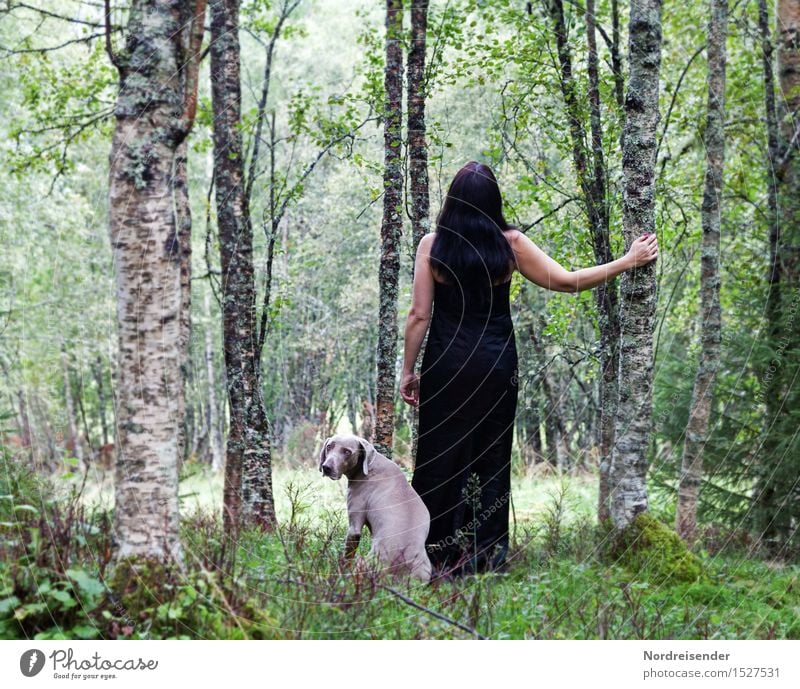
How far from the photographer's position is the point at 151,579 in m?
4.46

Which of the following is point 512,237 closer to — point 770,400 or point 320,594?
point 320,594

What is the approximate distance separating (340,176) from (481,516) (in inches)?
213

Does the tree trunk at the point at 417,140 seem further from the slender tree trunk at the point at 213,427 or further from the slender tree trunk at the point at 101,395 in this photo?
the slender tree trunk at the point at 213,427

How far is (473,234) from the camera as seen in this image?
5.63 meters

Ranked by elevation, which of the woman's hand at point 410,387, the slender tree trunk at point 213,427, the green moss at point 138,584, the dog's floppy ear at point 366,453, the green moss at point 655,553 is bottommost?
the slender tree trunk at point 213,427

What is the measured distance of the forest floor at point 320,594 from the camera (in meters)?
4.22

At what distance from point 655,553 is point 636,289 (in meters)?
1.92

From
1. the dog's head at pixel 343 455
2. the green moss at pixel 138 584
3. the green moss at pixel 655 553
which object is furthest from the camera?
the green moss at pixel 655 553

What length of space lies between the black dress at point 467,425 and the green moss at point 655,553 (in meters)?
0.95

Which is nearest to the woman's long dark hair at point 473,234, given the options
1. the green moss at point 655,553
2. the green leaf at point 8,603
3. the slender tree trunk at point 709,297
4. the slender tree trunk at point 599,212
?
the green moss at point 655,553

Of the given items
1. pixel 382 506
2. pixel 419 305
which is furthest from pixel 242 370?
pixel 382 506

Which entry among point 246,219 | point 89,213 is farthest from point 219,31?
point 89,213

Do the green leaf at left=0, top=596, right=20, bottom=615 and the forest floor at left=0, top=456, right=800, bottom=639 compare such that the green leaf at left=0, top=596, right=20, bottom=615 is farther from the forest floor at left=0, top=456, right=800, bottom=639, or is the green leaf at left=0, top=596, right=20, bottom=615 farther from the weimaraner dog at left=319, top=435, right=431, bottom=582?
the weimaraner dog at left=319, top=435, right=431, bottom=582

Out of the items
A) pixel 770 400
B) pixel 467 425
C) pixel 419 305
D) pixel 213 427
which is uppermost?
pixel 419 305
